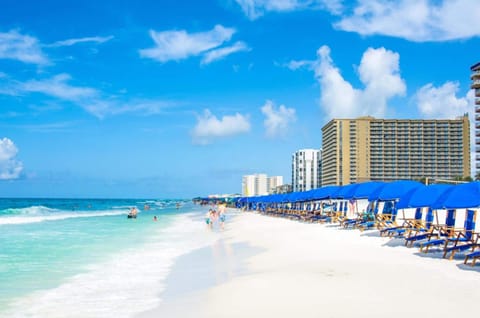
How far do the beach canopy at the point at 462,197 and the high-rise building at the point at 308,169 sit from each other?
146 meters

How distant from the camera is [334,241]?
1527 cm

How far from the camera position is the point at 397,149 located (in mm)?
122375

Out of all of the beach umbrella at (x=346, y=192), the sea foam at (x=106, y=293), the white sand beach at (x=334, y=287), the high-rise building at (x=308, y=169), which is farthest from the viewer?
→ the high-rise building at (x=308, y=169)

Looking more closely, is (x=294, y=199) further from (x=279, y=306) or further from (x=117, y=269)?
(x=279, y=306)

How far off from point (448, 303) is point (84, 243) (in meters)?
15.6

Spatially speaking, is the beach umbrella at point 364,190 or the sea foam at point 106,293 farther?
the beach umbrella at point 364,190

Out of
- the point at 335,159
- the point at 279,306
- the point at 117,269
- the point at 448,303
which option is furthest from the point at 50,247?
the point at 335,159

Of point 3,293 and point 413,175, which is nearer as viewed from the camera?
point 3,293

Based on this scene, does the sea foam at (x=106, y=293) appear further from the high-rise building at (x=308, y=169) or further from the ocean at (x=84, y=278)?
the high-rise building at (x=308, y=169)

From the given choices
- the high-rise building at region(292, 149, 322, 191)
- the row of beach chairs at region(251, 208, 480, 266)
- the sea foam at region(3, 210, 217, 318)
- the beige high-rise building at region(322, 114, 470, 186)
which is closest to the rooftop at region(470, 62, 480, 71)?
the beige high-rise building at region(322, 114, 470, 186)

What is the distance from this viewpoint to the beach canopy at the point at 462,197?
30.4 feet

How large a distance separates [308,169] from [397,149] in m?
40.3

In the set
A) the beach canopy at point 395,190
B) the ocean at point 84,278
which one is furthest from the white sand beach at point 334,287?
the beach canopy at point 395,190

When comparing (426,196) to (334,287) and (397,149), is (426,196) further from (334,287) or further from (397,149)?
(397,149)
